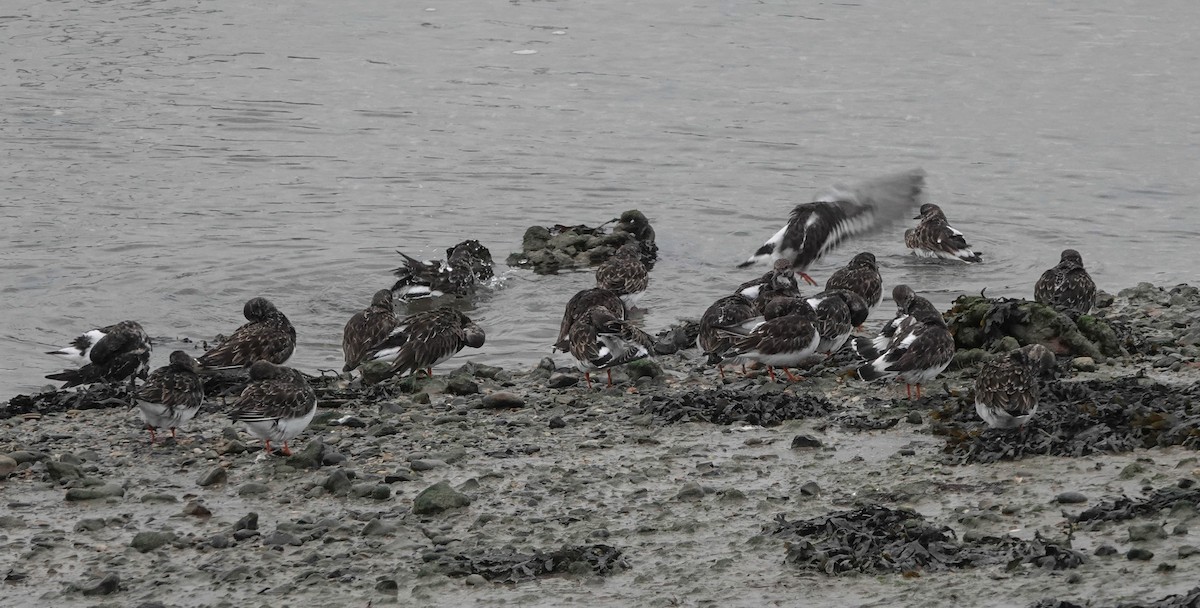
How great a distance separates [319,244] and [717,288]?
181 inches

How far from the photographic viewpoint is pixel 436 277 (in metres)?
14.3

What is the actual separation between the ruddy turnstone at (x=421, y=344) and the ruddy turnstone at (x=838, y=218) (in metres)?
3.40

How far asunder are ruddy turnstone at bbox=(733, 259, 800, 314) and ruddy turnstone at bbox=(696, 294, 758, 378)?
20.2 inches

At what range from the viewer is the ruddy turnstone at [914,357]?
975cm

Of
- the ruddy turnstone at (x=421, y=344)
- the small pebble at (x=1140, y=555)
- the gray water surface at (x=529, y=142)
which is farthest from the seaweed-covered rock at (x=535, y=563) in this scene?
the gray water surface at (x=529, y=142)

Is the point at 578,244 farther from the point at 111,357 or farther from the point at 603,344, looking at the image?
the point at 111,357

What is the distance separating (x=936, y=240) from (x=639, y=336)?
19.6 ft

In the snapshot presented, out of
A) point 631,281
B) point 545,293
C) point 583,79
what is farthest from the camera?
point 583,79

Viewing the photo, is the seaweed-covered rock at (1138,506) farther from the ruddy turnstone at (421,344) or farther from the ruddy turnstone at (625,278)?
the ruddy turnstone at (625,278)

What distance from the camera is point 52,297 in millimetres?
13992

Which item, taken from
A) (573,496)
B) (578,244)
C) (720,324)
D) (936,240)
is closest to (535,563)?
(573,496)

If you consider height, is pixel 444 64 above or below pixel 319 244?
above

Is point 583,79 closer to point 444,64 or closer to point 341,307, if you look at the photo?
point 444,64

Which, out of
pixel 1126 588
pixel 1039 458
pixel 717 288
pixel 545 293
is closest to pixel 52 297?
pixel 545 293
